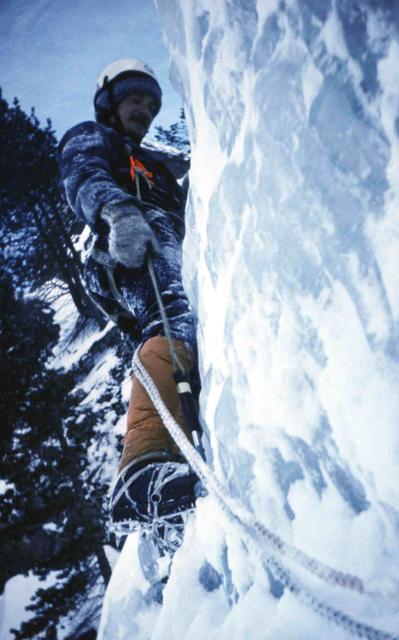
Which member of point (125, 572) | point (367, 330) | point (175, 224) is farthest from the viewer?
point (175, 224)

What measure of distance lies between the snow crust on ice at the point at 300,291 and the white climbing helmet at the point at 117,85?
2158mm

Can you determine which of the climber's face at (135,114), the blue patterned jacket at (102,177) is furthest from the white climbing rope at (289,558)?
the climber's face at (135,114)

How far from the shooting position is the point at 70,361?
58.9ft

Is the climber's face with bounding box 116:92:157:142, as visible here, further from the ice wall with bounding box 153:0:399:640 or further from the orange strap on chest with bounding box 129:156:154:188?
the ice wall with bounding box 153:0:399:640

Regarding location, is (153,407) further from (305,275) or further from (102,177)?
(102,177)

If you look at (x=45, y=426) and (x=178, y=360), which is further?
(x=45, y=426)

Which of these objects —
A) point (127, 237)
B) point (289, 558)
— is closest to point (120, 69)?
point (127, 237)

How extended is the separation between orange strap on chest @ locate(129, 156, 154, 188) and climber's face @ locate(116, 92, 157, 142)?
19.5 inches

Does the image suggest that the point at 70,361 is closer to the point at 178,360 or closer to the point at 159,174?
the point at 159,174

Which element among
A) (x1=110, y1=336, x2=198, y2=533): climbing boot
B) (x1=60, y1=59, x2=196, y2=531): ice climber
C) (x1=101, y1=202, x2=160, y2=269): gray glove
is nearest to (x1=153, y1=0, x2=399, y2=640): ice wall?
(x1=110, y1=336, x2=198, y2=533): climbing boot

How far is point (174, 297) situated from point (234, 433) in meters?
1.01

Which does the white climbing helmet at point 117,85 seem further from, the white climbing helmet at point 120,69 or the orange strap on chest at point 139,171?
the orange strap on chest at point 139,171

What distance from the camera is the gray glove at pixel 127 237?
1.94 metres

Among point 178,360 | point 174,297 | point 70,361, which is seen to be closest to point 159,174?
point 174,297
